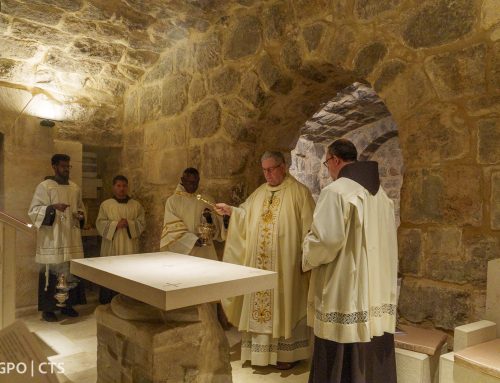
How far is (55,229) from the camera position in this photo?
4.81 meters

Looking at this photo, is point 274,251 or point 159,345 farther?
point 274,251

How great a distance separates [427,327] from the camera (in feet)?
9.06

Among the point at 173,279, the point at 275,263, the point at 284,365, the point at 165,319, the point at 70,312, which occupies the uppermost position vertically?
the point at 173,279

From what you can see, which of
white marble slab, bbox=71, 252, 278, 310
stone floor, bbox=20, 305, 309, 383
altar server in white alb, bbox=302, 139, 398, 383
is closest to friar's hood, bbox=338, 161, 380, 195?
altar server in white alb, bbox=302, 139, 398, 383

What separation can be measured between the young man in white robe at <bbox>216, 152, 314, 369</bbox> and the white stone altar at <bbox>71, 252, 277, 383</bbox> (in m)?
0.77

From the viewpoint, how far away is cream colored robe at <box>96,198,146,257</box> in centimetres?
528

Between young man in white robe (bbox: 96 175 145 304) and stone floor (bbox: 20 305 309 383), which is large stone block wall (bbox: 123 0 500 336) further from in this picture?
young man in white robe (bbox: 96 175 145 304)

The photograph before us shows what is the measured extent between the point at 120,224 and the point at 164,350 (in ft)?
10.7

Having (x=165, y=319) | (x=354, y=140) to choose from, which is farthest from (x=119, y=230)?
(x=354, y=140)

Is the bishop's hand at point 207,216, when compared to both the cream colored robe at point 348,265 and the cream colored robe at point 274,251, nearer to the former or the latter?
the cream colored robe at point 274,251

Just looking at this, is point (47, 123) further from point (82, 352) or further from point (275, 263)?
point (275, 263)

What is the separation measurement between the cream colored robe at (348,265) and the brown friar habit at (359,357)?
68mm

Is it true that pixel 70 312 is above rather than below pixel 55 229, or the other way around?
below

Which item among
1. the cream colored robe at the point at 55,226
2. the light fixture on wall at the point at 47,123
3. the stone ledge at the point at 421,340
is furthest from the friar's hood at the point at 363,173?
the light fixture on wall at the point at 47,123
